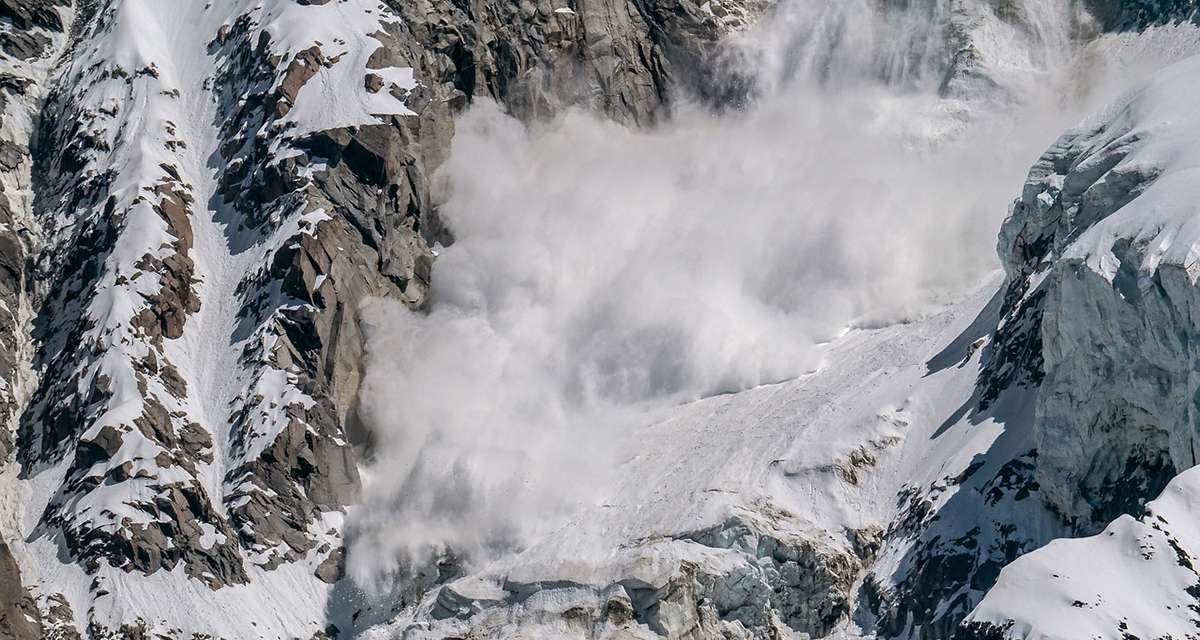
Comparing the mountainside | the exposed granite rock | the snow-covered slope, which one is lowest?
the exposed granite rock

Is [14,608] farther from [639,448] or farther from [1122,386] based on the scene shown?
[1122,386]

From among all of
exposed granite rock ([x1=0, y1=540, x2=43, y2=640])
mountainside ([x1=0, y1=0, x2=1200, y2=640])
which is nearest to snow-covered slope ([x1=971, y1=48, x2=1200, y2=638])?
mountainside ([x1=0, y1=0, x2=1200, y2=640])

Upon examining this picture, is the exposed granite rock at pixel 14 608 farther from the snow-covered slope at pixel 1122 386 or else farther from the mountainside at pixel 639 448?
the snow-covered slope at pixel 1122 386

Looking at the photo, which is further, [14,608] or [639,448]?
[639,448]

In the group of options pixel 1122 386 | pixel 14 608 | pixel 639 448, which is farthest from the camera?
pixel 639 448

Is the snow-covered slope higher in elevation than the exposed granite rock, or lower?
higher

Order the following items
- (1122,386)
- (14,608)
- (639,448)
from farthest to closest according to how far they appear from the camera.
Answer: (639,448)
(14,608)
(1122,386)

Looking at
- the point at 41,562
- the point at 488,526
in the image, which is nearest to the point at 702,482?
the point at 488,526

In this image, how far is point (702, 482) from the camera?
16775 centimetres

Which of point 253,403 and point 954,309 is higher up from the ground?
point 954,309

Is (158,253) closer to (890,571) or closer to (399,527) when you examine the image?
(399,527)

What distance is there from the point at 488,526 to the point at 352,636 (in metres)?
13.8

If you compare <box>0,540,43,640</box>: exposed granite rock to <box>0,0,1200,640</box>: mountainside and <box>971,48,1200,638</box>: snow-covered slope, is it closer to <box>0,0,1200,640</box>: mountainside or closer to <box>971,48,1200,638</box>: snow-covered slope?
<box>0,0,1200,640</box>: mountainside

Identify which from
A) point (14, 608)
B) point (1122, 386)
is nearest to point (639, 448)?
point (14, 608)
